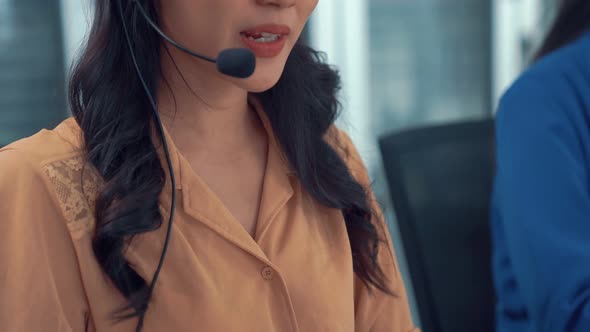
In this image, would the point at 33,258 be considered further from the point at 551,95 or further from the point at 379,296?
the point at 551,95

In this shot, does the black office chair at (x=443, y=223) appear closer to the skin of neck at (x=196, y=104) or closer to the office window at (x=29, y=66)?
the skin of neck at (x=196, y=104)

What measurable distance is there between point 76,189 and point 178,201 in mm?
127

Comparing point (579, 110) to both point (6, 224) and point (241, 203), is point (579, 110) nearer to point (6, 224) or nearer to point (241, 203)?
point (241, 203)

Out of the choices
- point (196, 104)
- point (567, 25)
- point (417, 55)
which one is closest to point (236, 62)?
point (196, 104)

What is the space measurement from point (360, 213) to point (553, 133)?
46 centimetres

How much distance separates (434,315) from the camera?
4.87 feet

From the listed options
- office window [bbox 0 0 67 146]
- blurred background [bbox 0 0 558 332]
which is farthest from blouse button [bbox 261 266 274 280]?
blurred background [bbox 0 0 558 332]

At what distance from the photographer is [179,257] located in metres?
0.93

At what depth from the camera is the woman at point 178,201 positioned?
88 cm

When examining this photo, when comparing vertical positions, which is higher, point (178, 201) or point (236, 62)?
point (236, 62)

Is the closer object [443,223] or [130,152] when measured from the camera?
[130,152]

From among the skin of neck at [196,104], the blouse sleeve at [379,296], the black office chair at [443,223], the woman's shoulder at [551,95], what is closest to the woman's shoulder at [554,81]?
the woman's shoulder at [551,95]

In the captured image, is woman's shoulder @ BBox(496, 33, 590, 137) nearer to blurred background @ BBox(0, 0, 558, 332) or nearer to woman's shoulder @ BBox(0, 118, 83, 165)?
woman's shoulder @ BBox(0, 118, 83, 165)

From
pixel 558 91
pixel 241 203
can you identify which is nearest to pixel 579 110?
pixel 558 91
